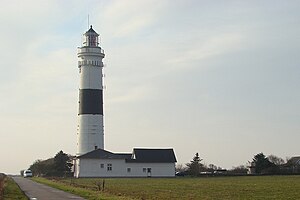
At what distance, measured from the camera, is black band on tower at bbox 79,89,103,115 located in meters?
74.2

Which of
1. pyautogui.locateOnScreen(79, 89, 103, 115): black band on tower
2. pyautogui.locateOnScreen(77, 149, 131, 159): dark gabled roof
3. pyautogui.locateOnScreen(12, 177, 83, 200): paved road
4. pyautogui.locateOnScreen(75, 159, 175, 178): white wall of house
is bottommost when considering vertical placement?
pyautogui.locateOnScreen(12, 177, 83, 200): paved road

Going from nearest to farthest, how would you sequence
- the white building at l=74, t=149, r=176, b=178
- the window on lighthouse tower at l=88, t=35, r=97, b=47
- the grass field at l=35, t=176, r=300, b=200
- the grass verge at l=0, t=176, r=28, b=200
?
the grass verge at l=0, t=176, r=28, b=200 < the grass field at l=35, t=176, r=300, b=200 < the window on lighthouse tower at l=88, t=35, r=97, b=47 < the white building at l=74, t=149, r=176, b=178

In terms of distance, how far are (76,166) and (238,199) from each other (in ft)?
186

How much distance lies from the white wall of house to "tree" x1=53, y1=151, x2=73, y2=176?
19.3 ft

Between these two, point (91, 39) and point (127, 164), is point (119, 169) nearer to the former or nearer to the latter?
point (127, 164)

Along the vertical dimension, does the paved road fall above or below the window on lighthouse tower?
below

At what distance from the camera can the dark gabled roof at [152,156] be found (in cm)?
8406

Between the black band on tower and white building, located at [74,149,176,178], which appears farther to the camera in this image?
white building, located at [74,149,176,178]

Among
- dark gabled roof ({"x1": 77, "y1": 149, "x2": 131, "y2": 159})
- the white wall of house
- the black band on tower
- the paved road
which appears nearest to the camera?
the paved road

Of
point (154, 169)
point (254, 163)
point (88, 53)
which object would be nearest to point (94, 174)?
point (154, 169)

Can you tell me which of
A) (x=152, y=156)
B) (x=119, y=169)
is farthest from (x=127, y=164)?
(x=152, y=156)

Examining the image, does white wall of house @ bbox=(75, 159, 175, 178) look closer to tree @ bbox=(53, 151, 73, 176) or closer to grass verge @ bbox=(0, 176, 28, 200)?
tree @ bbox=(53, 151, 73, 176)

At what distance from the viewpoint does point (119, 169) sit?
82062 mm

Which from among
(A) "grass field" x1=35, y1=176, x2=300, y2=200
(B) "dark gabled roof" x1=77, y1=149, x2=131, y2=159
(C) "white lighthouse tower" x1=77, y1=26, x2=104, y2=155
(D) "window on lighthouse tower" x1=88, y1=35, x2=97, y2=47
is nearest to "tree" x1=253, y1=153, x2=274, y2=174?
(B) "dark gabled roof" x1=77, y1=149, x2=131, y2=159
